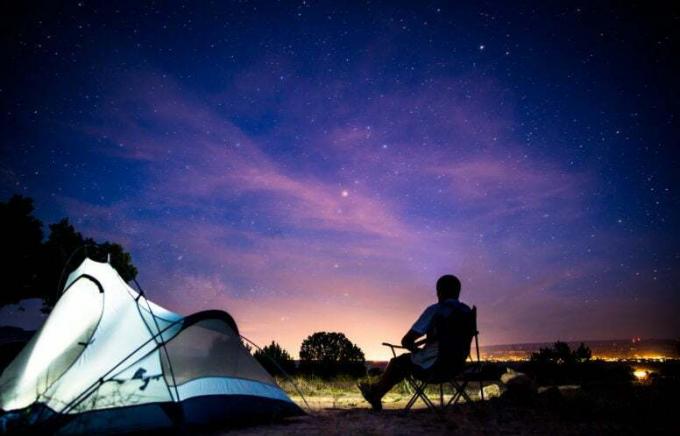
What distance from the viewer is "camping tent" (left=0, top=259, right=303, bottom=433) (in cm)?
371

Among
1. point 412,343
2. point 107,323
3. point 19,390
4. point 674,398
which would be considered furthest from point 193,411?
point 674,398

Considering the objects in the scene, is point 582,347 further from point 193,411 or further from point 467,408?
point 193,411

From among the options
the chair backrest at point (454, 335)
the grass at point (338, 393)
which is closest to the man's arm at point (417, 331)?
the chair backrest at point (454, 335)

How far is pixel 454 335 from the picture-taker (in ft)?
14.9

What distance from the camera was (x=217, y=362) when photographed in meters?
4.84

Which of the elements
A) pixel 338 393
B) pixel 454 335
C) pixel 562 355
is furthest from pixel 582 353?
pixel 454 335

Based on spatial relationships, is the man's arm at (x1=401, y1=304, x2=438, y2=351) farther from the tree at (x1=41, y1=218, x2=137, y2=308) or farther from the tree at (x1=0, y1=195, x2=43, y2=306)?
the tree at (x1=0, y1=195, x2=43, y2=306)

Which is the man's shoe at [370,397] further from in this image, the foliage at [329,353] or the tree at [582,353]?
the tree at [582,353]

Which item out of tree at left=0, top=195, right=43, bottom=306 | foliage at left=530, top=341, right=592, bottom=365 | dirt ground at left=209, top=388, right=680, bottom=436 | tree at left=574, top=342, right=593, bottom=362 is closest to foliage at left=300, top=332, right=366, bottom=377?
foliage at left=530, top=341, right=592, bottom=365

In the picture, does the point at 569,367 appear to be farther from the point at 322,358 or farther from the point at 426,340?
the point at 426,340

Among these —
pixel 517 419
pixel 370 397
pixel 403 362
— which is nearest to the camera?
pixel 517 419

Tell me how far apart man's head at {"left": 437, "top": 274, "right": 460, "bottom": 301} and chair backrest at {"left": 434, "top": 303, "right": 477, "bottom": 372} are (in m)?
0.28

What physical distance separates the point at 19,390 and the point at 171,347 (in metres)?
1.47

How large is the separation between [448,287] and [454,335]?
2.17ft
